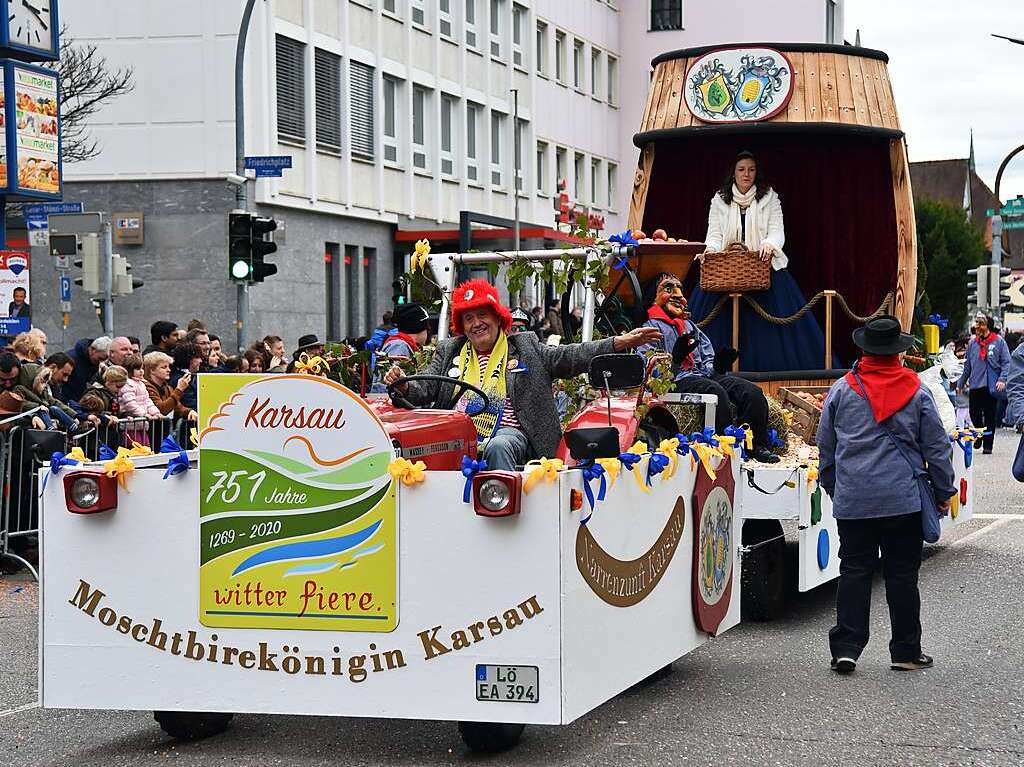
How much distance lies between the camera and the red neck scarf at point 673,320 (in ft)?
36.4

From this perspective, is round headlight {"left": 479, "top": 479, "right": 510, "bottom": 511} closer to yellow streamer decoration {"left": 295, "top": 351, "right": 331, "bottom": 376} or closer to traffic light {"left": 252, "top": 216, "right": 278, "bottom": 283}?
yellow streamer decoration {"left": 295, "top": 351, "right": 331, "bottom": 376}

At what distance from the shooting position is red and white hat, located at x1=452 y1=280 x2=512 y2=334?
8.23 meters

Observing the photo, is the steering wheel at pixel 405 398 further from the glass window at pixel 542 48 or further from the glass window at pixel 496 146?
the glass window at pixel 542 48

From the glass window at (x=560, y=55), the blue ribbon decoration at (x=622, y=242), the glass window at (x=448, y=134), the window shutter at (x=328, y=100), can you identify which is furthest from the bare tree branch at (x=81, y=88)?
the glass window at (x=560, y=55)

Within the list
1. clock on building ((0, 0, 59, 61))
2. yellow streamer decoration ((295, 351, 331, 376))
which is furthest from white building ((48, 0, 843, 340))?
yellow streamer decoration ((295, 351, 331, 376))

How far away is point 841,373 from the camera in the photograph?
15.1 meters

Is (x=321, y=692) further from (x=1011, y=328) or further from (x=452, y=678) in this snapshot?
(x=1011, y=328)

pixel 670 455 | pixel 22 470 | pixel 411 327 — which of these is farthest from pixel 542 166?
pixel 670 455

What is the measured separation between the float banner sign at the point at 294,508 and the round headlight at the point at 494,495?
0.35 metres

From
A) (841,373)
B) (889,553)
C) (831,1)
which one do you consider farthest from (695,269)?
(831,1)

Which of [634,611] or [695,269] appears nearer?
[634,611]

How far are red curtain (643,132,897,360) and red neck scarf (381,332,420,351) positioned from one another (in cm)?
505

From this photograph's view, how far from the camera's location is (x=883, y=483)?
8617 millimetres

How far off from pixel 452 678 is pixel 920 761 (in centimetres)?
187
